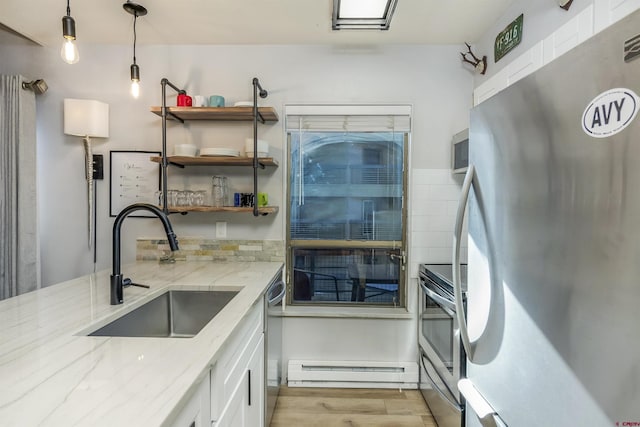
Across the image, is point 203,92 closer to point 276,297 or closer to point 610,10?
point 276,297

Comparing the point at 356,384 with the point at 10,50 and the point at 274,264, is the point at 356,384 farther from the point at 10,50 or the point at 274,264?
the point at 10,50

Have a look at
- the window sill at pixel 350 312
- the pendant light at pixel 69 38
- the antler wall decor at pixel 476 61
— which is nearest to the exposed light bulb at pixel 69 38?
the pendant light at pixel 69 38

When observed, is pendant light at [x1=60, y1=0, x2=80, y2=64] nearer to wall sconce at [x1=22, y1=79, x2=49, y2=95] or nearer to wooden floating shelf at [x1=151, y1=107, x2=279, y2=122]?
wooden floating shelf at [x1=151, y1=107, x2=279, y2=122]

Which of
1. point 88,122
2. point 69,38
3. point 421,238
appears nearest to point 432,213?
point 421,238

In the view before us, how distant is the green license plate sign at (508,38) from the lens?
180 cm

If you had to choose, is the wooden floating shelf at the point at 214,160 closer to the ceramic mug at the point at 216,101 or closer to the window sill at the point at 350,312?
the ceramic mug at the point at 216,101

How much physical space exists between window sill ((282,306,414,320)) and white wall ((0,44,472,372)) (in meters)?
0.07

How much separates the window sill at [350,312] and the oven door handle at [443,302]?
1.08ft

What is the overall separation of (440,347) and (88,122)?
8.93 feet

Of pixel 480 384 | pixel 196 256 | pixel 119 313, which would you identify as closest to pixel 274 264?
pixel 196 256

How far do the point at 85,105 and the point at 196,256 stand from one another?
1.29 m

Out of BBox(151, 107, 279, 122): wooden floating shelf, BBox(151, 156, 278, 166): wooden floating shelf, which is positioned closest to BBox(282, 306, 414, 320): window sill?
BBox(151, 156, 278, 166): wooden floating shelf

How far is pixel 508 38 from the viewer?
189cm

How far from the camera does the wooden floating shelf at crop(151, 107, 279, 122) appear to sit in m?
2.16
